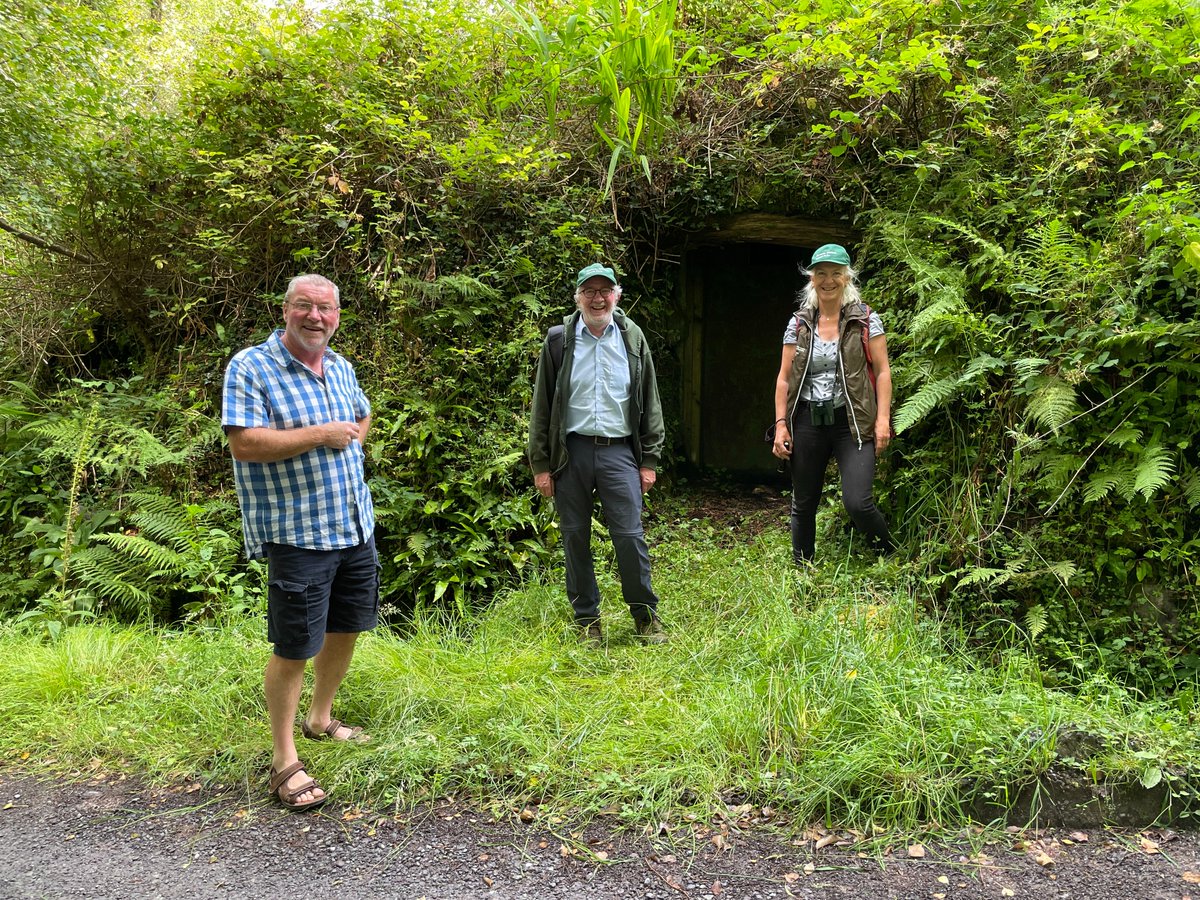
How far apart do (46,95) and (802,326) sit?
6003 millimetres

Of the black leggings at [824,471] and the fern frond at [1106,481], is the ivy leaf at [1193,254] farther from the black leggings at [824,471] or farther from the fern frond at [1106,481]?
the black leggings at [824,471]

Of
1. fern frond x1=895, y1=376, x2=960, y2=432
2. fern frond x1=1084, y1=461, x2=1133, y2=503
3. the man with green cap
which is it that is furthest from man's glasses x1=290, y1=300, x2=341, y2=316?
fern frond x1=1084, y1=461, x2=1133, y2=503

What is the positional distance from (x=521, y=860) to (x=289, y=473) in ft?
5.62

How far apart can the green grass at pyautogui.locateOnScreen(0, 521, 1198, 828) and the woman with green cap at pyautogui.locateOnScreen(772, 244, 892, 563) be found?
0.48 m

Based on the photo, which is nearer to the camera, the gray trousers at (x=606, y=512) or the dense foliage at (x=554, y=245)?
the dense foliage at (x=554, y=245)

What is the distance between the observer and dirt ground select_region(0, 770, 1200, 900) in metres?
2.63

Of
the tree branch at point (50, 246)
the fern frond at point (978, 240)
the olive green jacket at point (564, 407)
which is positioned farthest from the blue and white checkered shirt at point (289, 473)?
the tree branch at point (50, 246)

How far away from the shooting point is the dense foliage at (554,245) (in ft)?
13.3

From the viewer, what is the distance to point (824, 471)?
15.5ft

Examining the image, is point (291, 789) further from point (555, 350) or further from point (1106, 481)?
point (1106, 481)

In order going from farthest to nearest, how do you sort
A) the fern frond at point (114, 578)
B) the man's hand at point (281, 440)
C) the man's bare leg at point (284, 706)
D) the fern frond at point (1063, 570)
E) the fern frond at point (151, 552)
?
the fern frond at point (114, 578) < the fern frond at point (151, 552) < the fern frond at point (1063, 570) < the man's bare leg at point (284, 706) < the man's hand at point (281, 440)

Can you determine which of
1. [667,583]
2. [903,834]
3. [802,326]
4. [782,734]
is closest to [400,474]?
[667,583]

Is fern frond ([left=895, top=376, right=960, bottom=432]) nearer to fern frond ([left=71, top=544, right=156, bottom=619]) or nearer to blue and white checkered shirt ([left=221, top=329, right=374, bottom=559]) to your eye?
blue and white checkered shirt ([left=221, top=329, right=374, bottom=559])

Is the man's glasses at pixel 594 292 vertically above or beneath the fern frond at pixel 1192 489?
above
